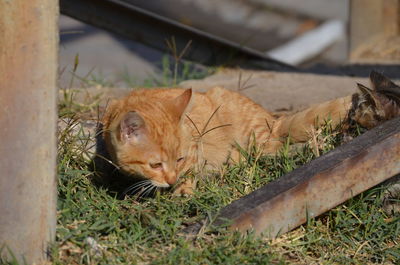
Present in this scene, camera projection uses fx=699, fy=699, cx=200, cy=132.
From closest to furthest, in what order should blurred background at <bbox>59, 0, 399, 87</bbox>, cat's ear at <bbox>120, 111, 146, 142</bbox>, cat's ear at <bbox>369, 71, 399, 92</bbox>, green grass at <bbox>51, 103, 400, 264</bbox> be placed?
green grass at <bbox>51, 103, 400, 264</bbox>, cat's ear at <bbox>120, 111, 146, 142</bbox>, cat's ear at <bbox>369, 71, 399, 92</bbox>, blurred background at <bbox>59, 0, 399, 87</bbox>

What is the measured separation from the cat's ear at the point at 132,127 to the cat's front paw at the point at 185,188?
0.38 m

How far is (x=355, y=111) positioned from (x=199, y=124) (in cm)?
92

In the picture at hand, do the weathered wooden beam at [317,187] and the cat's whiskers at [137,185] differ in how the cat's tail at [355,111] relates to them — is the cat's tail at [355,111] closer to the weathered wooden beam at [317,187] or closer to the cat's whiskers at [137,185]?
the weathered wooden beam at [317,187]

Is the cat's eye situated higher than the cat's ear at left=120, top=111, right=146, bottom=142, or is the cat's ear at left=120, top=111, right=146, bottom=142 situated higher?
the cat's ear at left=120, top=111, right=146, bottom=142

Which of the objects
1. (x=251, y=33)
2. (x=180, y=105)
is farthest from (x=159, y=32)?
(x=180, y=105)

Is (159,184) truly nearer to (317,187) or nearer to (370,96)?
(317,187)

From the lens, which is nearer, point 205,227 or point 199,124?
point 205,227

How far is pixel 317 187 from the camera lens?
3.40 m

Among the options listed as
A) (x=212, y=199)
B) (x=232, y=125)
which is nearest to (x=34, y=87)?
(x=212, y=199)

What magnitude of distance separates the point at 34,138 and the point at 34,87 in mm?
215

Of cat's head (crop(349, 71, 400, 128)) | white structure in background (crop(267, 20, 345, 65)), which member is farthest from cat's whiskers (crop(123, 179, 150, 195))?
white structure in background (crop(267, 20, 345, 65))

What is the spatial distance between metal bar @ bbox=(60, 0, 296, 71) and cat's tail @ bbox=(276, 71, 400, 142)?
2466 millimetres

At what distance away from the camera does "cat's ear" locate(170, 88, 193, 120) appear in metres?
3.85

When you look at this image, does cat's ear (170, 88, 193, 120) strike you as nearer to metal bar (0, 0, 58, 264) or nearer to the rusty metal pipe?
the rusty metal pipe
